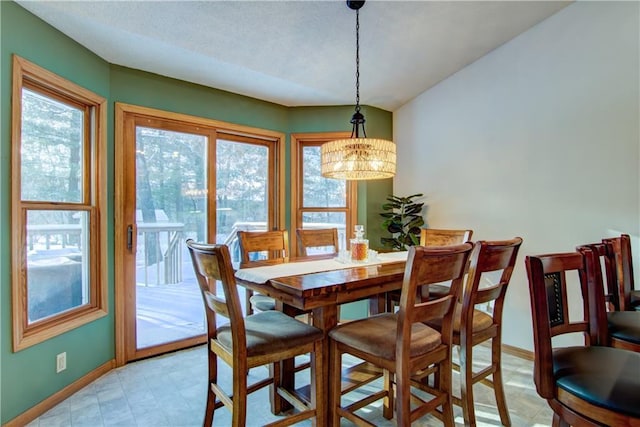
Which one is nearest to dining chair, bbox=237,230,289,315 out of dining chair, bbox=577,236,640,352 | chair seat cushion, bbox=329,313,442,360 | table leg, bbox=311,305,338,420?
table leg, bbox=311,305,338,420

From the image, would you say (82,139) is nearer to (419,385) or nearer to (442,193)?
(419,385)

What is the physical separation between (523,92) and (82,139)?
3.57 metres

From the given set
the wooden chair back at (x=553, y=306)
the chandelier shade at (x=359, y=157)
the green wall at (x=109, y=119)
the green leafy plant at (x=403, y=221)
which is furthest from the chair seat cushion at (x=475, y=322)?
the green wall at (x=109, y=119)

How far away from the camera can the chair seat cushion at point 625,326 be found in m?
1.51

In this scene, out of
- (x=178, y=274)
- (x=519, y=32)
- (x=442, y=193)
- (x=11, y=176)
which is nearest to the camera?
(x=11, y=176)

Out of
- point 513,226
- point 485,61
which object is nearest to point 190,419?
point 513,226

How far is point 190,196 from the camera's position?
10.1 feet

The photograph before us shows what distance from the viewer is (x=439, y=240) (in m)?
2.79

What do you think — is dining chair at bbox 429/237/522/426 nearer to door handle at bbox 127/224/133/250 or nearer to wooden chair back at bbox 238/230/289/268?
wooden chair back at bbox 238/230/289/268

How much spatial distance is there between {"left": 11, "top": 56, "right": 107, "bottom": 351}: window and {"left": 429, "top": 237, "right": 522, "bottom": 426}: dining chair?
7.90 ft

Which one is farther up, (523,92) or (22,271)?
(523,92)

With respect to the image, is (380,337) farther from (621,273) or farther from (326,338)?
(621,273)

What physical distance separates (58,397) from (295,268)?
Answer: 1.74 m

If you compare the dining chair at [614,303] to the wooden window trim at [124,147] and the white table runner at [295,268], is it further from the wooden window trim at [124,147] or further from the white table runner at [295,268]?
the wooden window trim at [124,147]
